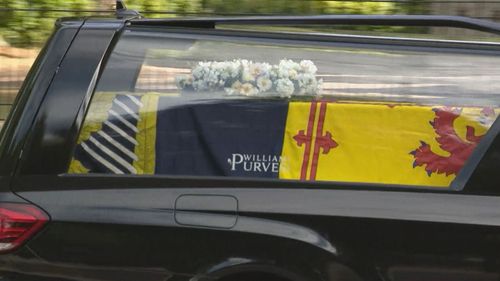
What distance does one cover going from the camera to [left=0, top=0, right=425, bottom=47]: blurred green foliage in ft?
23.3

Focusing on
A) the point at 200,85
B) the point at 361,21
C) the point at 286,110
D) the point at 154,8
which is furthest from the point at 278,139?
the point at 154,8

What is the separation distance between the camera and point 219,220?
284cm

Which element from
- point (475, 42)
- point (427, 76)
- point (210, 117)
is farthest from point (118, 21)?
point (475, 42)

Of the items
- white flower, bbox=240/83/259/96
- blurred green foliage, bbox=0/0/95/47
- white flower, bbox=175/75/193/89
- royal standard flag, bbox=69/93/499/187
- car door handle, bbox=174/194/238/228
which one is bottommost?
blurred green foliage, bbox=0/0/95/47

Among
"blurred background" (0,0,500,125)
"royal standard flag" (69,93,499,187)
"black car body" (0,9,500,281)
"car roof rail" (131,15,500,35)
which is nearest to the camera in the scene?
"black car body" (0,9,500,281)

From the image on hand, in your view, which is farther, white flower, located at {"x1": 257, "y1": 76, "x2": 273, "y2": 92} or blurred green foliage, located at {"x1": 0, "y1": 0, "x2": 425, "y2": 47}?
blurred green foliage, located at {"x1": 0, "y1": 0, "x2": 425, "y2": 47}

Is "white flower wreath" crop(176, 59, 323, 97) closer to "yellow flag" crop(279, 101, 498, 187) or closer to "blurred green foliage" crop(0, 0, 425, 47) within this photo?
"yellow flag" crop(279, 101, 498, 187)

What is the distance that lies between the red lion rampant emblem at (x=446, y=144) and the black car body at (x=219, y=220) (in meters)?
0.08

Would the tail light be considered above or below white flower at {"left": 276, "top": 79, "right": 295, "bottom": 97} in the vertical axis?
below

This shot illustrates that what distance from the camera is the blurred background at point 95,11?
23.0 feet

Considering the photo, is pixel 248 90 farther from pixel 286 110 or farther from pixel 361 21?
pixel 361 21

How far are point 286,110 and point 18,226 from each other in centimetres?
116

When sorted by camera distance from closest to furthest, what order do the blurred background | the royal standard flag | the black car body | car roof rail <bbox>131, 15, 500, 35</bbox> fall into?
the black car body
the royal standard flag
car roof rail <bbox>131, 15, 500, 35</bbox>
the blurred background

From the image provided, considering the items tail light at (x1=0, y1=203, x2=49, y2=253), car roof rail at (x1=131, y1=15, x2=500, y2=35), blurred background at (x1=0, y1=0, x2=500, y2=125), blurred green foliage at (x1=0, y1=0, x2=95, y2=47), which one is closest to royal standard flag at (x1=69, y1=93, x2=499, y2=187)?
tail light at (x1=0, y1=203, x2=49, y2=253)
